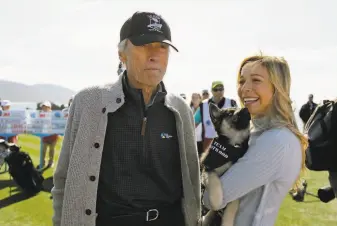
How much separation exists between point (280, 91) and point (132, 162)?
103cm

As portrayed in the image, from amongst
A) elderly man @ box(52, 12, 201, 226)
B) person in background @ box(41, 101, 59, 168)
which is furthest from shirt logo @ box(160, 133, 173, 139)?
person in background @ box(41, 101, 59, 168)

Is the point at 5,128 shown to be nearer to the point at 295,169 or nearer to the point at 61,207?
the point at 61,207

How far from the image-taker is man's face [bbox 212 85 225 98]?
28.9 feet

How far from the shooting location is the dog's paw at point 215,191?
7.25ft

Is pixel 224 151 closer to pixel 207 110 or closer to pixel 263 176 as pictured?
pixel 263 176

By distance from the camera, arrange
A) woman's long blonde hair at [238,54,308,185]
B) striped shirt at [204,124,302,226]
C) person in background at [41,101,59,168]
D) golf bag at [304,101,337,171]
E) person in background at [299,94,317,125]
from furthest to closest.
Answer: person in background at [299,94,317,125] < person in background at [41,101,59,168] < golf bag at [304,101,337,171] < woman's long blonde hair at [238,54,308,185] < striped shirt at [204,124,302,226]

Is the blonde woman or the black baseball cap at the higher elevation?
the black baseball cap

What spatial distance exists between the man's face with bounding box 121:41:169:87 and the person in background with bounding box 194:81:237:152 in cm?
618

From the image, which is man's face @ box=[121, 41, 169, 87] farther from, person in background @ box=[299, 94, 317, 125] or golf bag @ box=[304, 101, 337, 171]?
person in background @ box=[299, 94, 317, 125]

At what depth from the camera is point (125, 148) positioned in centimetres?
245

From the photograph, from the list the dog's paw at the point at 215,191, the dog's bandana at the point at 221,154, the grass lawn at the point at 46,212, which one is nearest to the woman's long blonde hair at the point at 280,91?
the dog's bandana at the point at 221,154

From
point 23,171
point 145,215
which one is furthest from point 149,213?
point 23,171

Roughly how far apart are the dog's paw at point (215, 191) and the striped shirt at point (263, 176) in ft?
0.10

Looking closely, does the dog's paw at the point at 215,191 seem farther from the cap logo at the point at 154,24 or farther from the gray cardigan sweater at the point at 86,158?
the cap logo at the point at 154,24
